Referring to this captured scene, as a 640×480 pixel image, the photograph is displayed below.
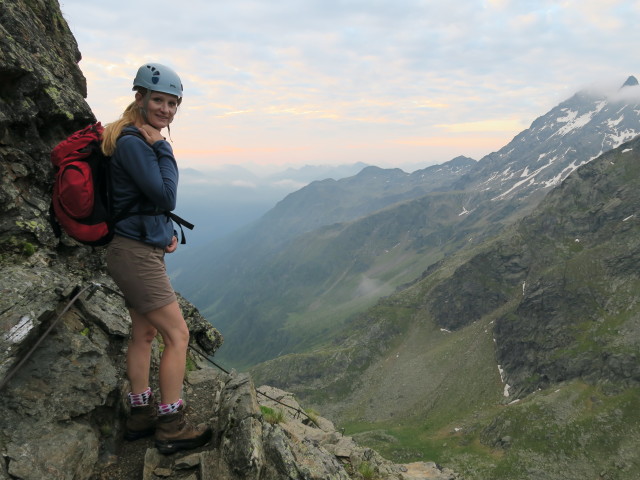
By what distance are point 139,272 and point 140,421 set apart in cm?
361

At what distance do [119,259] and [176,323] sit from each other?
1667 millimetres

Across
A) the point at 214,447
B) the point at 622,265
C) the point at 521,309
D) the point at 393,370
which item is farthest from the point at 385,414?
the point at 214,447

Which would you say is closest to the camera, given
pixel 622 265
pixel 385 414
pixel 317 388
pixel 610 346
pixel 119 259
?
pixel 119 259

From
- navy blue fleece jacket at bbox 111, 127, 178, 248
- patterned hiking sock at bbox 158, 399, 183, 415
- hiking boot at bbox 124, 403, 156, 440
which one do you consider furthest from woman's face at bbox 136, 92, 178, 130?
hiking boot at bbox 124, 403, 156, 440

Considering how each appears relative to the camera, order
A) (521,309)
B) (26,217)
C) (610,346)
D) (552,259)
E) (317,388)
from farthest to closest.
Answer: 1. (317,388)
2. (552,259)
3. (521,309)
4. (610,346)
5. (26,217)

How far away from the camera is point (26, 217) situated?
31.3 ft

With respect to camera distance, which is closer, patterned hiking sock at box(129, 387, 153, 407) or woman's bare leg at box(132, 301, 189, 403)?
woman's bare leg at box(132, 301, 189, 403)

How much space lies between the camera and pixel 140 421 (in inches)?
337

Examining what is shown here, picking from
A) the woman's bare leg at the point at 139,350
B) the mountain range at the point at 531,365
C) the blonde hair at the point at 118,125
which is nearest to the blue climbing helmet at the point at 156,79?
the blonde hair at the point at 118,125

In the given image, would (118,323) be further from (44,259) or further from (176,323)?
(176,323)

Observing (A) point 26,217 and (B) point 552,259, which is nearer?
(A) point 26,217

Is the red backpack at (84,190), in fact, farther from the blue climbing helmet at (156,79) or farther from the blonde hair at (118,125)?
the blue climbing helmet at (156,79)

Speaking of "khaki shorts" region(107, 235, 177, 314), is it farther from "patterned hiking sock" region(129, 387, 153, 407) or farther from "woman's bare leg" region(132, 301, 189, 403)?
"patterned hiking sock" region(129, 387, 153, 407)

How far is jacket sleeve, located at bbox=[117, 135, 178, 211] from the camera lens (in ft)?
22.0
